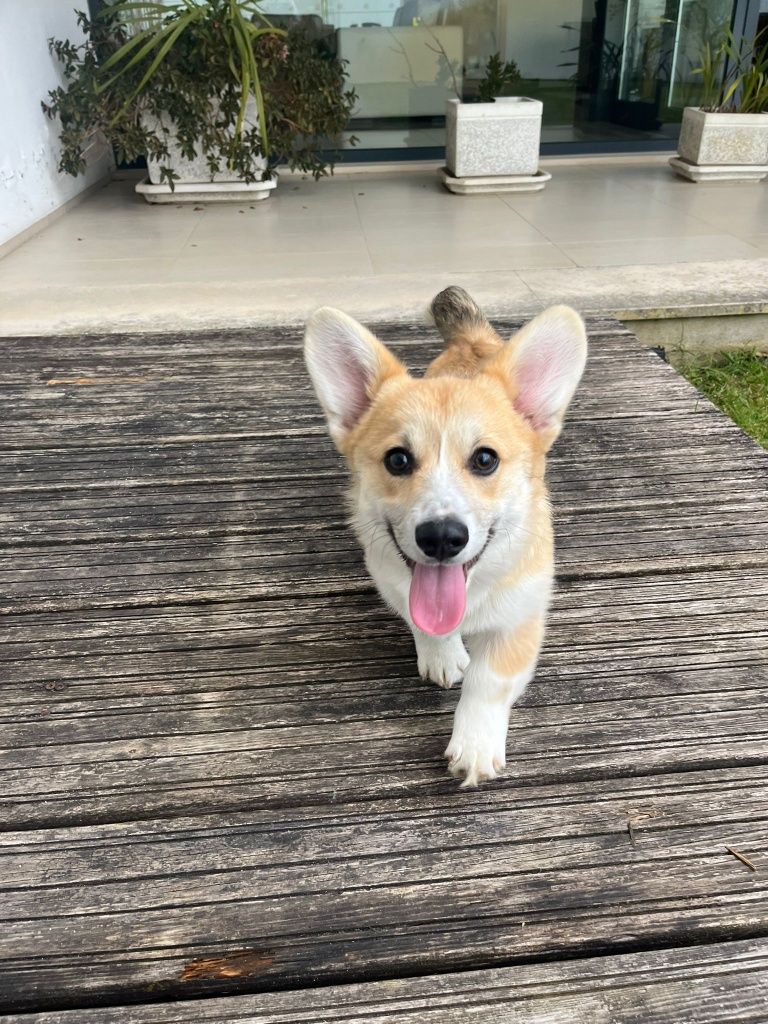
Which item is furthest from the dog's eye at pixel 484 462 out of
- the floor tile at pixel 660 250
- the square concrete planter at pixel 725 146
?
the square concrete planter at pixel 725 146

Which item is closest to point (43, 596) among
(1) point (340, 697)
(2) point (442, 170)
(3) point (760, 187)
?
(1) point (340, 697)

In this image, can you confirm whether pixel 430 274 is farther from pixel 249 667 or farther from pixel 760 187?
pixel 760 187

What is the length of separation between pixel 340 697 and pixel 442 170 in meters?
7.15

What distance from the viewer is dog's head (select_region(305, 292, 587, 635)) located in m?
1.63

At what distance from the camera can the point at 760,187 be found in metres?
7.16

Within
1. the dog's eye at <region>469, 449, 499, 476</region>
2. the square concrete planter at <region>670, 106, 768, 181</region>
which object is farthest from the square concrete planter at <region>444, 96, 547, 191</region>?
the dog's eye at <region>469, 449, 499, 476</region>

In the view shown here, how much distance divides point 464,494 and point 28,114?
6.02 metres

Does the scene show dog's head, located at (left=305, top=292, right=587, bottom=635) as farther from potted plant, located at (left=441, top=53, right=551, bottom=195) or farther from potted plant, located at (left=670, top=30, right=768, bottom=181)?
potted plant, located at (left=670, top=30, right=768, bottom=181)

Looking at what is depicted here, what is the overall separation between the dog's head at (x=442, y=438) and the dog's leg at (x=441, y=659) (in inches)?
9.1

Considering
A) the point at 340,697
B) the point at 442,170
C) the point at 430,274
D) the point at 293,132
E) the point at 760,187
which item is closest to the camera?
the point at 340,697

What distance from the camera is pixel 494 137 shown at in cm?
697

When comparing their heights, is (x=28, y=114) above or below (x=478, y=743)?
above

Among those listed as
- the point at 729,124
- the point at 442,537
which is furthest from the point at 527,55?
the point at 442,537

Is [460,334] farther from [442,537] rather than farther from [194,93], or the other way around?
[194,93]
